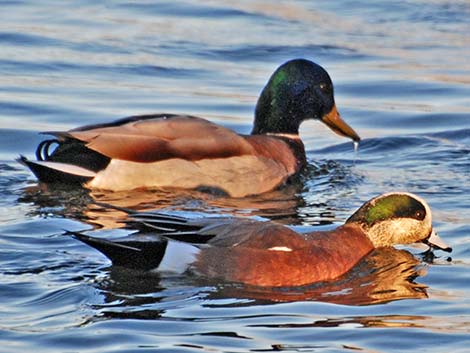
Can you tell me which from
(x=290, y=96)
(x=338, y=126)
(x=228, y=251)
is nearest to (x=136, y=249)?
(x=228, y=251)

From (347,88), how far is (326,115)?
2323 mm

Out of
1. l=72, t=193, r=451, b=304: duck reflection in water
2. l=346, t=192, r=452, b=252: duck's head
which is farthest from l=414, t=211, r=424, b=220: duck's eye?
l=72, t=193, r=451, b=304: duck reflection in water

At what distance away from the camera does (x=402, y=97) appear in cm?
1390

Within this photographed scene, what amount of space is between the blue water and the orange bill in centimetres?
21

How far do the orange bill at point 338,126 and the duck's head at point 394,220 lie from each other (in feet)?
10.4

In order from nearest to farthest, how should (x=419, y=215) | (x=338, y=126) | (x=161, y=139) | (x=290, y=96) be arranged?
(x=419, y=215)
(x=161, y=139)
(x=290, y=96)
(x=338, y=126)

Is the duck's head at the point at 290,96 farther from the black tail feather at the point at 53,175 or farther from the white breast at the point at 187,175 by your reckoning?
the black tail feather at the point at 53,175

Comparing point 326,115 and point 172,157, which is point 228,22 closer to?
point 326,115

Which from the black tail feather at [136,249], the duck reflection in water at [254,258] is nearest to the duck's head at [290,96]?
the duck reflection in water at [254,258]

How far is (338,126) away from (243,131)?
4.02 feet

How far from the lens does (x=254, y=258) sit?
25.7 ft

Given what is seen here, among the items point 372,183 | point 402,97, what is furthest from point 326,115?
point 402,97

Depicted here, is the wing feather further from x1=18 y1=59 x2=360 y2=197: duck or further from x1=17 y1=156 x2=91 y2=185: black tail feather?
x1=17 y1=156 x2=91 y2=185: black tail feather

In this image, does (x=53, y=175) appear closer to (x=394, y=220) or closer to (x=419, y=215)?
(x=394, y=220)
